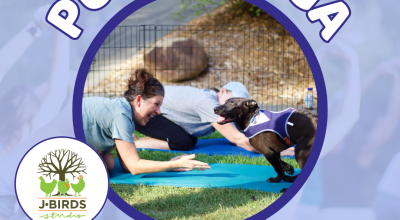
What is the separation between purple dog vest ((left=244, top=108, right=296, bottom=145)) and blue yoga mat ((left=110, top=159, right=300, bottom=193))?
511 millimetres

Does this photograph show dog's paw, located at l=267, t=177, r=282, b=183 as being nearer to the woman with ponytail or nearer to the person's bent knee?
the woman with ponytail

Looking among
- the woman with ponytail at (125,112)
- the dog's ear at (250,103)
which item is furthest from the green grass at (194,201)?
the dog's ear at (250,103)

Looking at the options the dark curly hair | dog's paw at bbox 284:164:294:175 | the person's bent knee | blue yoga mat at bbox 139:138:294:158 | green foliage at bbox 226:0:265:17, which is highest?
green foliage at bbox 226:0:265:17

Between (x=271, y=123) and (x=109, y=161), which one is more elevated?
(x=271, y=123)

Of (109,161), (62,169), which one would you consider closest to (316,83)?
(62,169)

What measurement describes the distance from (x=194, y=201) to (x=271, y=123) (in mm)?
1084

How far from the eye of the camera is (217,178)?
167 inches

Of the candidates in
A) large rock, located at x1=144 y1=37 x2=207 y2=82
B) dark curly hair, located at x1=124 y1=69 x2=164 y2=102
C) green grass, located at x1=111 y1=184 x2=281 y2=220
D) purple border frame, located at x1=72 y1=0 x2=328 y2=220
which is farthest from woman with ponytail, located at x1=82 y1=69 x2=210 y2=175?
large rock, located at x1=144 y1=37 x2=207 y2=82

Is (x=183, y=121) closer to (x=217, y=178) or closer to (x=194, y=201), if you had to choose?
(x=217, y=178)

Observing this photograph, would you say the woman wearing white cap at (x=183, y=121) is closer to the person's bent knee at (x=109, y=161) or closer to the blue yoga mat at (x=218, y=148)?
the blue yoga mat at (x=218, y=148)

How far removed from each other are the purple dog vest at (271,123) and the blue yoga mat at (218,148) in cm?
108

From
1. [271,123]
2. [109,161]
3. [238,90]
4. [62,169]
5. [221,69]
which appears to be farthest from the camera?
[221,69]

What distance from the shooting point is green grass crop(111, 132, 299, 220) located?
348 centimetres

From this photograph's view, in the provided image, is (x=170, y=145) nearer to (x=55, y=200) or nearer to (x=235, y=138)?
(x=235, y=138)
